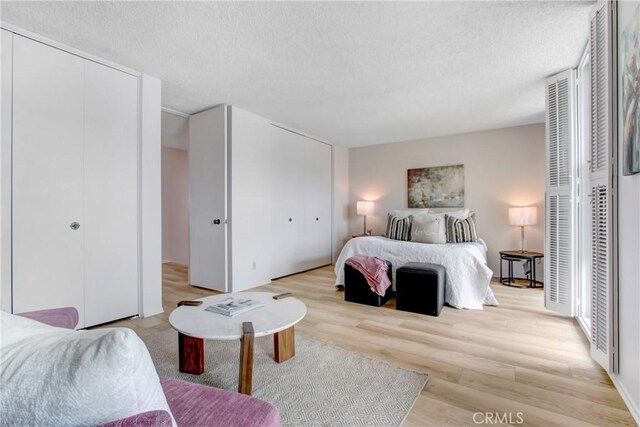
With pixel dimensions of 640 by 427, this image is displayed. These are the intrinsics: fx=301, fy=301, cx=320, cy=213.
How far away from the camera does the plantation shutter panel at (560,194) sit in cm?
284

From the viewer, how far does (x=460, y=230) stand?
427 cm

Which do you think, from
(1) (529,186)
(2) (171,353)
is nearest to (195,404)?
(2) (171,353)

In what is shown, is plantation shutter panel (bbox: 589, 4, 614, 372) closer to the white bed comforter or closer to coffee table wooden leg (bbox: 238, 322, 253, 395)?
the white bed comforter

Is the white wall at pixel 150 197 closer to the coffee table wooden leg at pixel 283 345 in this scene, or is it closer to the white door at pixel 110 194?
the white door at pixel 110 194

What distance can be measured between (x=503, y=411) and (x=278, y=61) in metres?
3.00

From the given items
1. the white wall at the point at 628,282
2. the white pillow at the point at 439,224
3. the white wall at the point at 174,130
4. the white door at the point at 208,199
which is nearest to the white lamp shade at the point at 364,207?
the white pillow at the point at 439,224

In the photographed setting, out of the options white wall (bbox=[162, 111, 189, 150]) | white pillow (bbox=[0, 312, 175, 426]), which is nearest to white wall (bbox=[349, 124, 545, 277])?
white wall (bbox=[162, 111, 189, 150])

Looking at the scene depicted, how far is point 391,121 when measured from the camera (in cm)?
454

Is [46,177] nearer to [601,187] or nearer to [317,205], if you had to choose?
[317,205]

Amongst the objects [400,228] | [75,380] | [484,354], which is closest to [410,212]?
[400,228]

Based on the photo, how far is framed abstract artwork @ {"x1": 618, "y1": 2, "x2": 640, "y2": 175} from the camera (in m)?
1.46

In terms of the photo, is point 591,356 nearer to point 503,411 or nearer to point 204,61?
point 503,411

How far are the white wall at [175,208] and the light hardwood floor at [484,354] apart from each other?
9.25 ft

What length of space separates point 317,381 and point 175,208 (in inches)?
214
